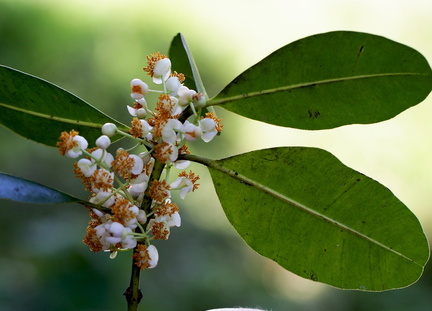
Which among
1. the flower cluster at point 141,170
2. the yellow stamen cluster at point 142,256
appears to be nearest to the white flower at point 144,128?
the flower cluster at point 141,170

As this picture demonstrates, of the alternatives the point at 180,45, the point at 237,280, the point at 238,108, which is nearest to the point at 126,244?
the point at 238,108

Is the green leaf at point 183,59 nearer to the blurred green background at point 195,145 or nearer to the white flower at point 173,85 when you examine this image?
the white flower at point 173,85

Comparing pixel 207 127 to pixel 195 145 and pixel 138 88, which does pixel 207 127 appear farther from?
pixel 195 145

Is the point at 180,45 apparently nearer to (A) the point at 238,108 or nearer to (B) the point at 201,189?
(A) the point at 238,108

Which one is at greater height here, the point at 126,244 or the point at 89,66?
the point at 89,66

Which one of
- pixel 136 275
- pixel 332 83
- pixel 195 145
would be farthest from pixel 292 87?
pixel 195 145
